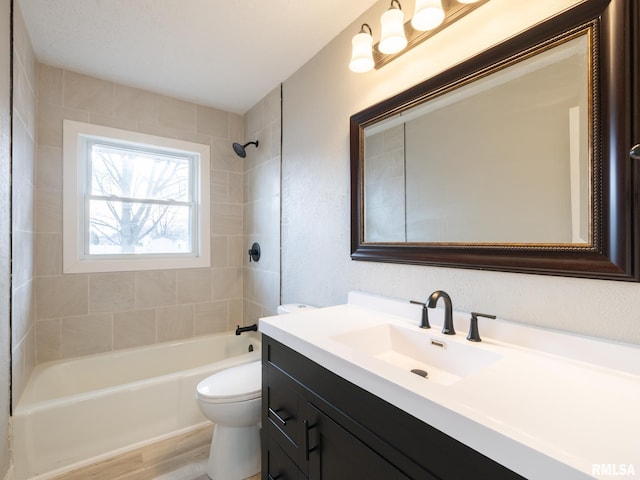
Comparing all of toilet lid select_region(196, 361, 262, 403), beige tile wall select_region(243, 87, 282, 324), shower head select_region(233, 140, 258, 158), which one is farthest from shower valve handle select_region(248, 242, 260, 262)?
toilet lid select_region(196, 361, 262, 403)

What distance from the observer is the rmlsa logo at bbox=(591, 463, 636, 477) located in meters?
0.45

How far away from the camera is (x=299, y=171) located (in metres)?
2.12

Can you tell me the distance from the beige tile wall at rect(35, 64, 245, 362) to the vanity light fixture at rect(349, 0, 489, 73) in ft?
5.74

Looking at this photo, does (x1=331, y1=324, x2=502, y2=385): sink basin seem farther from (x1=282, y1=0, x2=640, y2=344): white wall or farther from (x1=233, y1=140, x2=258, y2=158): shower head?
(x1=233, y1=140, x2=258, y2=158): shower head

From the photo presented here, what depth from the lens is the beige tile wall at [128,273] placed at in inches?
83.9

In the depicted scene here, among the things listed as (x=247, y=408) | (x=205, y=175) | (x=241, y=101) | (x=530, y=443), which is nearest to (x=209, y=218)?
(x=205, y=175)

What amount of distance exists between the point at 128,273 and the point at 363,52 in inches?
89.8

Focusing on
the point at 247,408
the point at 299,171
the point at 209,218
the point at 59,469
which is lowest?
the point at 59,469

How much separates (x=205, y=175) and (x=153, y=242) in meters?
0.72

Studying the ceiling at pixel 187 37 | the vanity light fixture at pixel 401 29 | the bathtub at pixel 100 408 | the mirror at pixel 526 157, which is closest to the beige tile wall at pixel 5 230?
the bathtub at pixel 100 408

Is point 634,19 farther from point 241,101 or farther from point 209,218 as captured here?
point 209,218

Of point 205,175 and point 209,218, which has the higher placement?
point 205,175

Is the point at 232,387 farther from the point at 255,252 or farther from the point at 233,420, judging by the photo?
the point at 255,252

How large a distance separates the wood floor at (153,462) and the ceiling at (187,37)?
244 centimetres
